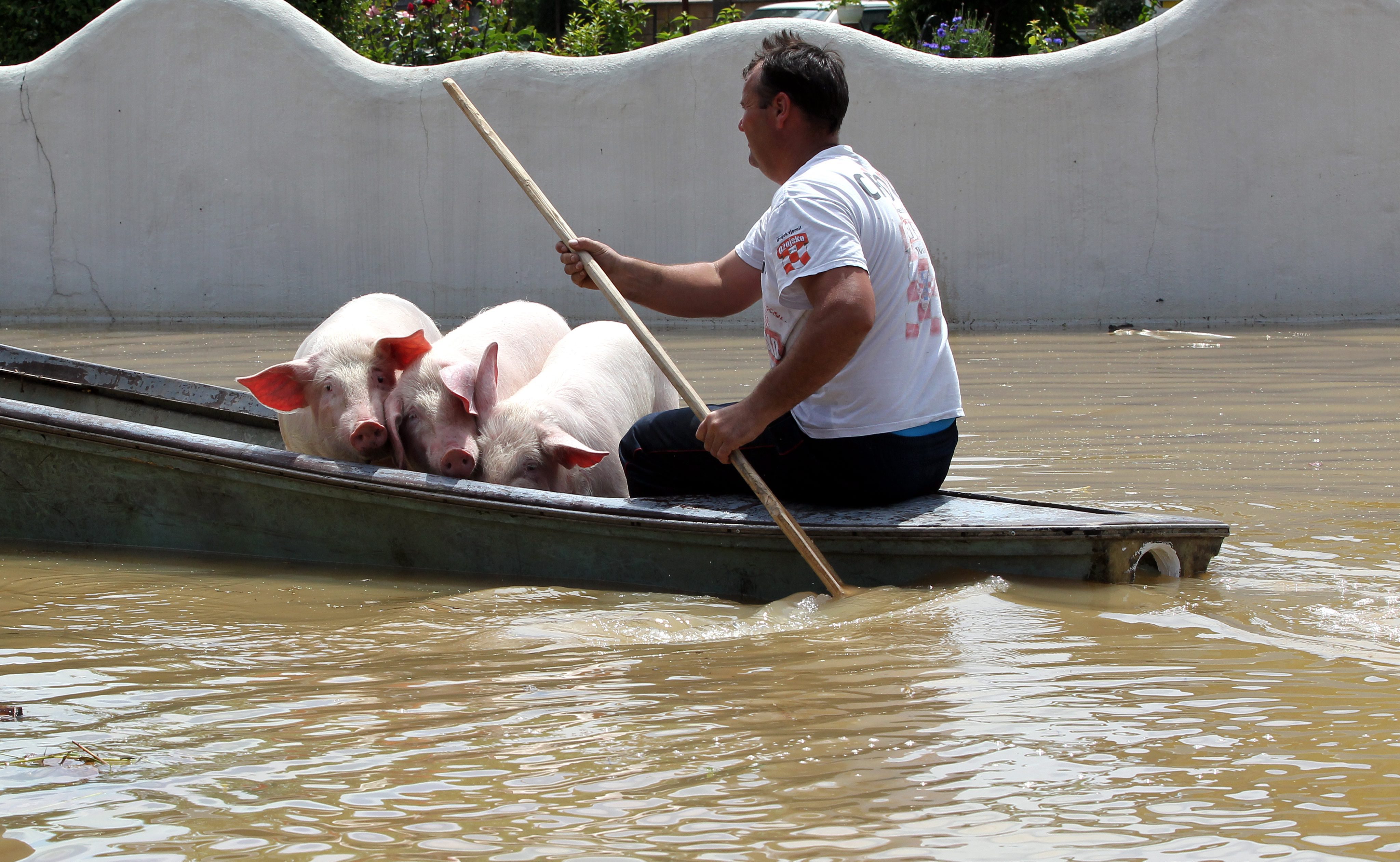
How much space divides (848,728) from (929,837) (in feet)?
1.64

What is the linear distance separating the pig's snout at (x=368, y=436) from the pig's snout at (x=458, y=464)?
243mm

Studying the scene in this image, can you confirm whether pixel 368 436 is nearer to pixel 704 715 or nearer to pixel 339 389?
pixel 339 389

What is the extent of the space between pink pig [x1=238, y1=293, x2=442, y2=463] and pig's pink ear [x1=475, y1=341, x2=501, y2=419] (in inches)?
10.7

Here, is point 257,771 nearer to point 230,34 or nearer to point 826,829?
point 826,829

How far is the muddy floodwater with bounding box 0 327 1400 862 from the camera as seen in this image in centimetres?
232

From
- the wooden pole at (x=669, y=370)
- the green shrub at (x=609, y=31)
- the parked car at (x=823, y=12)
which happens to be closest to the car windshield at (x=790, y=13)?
the parked car at (x=823, y=12)

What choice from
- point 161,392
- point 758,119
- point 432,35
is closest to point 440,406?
point 758,119

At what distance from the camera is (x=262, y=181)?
12898 mm

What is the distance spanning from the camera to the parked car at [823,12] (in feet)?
72.6

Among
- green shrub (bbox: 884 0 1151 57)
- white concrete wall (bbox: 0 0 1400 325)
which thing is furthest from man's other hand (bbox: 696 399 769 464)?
green shrub (bbox: 884 0 1151 57)

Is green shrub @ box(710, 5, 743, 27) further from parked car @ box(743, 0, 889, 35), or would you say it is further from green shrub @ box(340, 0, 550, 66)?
parked car @ box(743, 0, 889, 35)

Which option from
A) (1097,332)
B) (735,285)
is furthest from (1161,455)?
(1097,332)

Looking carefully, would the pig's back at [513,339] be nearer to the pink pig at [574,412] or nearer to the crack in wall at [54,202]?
the pink pig at [574,412]

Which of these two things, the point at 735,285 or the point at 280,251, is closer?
the point at 735,285
